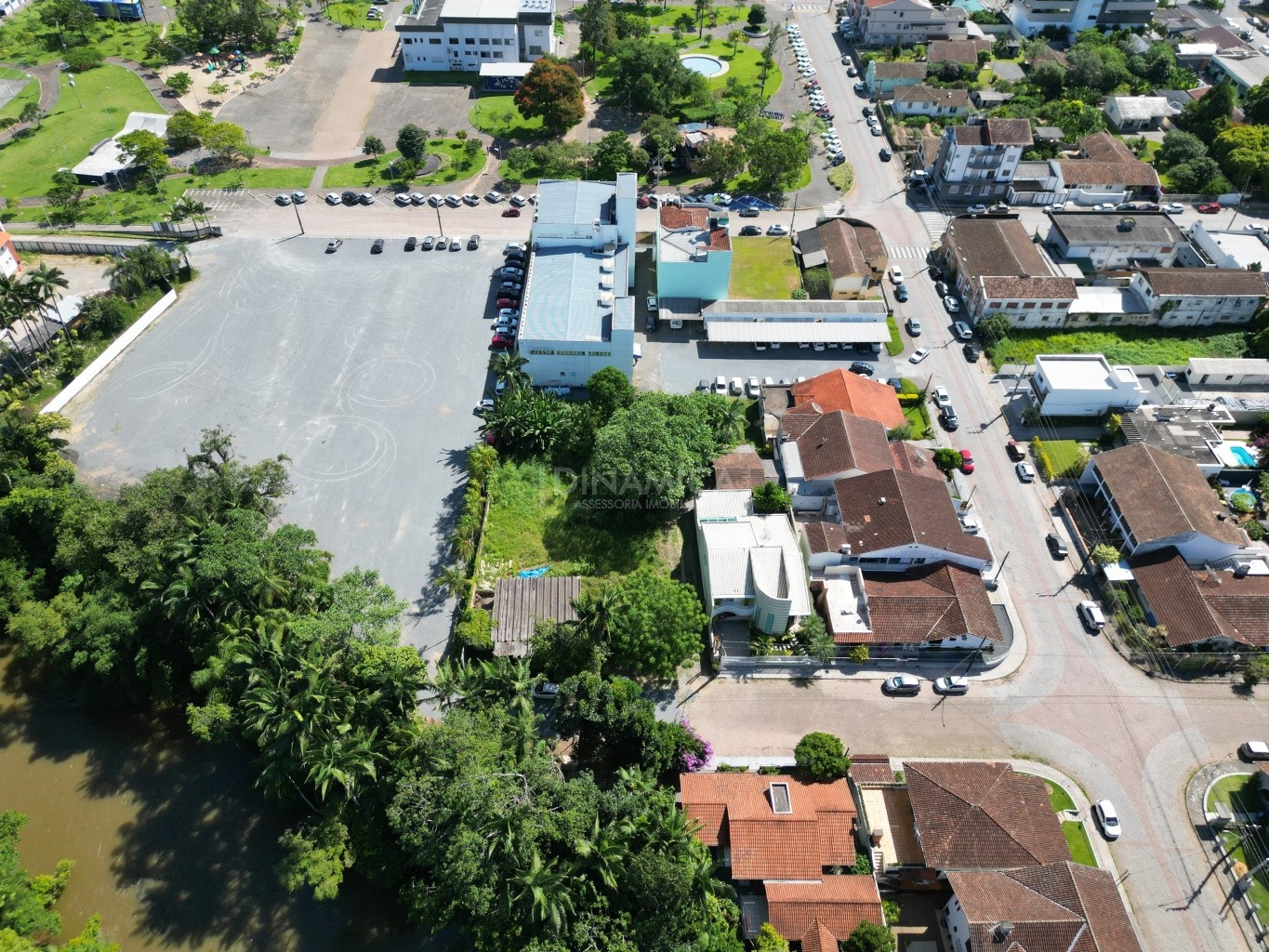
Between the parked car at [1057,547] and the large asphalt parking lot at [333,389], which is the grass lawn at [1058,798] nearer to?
the parked car at [1057,547]

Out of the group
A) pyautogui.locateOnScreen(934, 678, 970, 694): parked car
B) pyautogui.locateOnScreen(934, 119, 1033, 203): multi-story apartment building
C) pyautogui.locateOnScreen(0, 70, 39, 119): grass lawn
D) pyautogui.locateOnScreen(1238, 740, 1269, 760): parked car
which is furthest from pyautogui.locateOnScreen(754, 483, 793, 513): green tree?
pyautogui.locateOnScreen(0, 70, 39, 119): grass lawn

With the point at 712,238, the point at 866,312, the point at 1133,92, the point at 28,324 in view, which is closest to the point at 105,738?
the point at 28,324

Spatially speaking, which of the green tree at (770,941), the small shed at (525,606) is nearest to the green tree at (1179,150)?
the small shed at (525,606)

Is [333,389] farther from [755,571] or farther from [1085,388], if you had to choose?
[1085,388]

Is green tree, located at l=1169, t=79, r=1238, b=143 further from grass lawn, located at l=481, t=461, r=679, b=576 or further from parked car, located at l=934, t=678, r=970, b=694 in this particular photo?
grass lawn, located at l=481, t=461, r=679, b=576

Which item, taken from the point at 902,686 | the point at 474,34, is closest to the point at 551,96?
the point at 474,34

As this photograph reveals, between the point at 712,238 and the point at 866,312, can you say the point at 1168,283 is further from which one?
the point at 712,238
